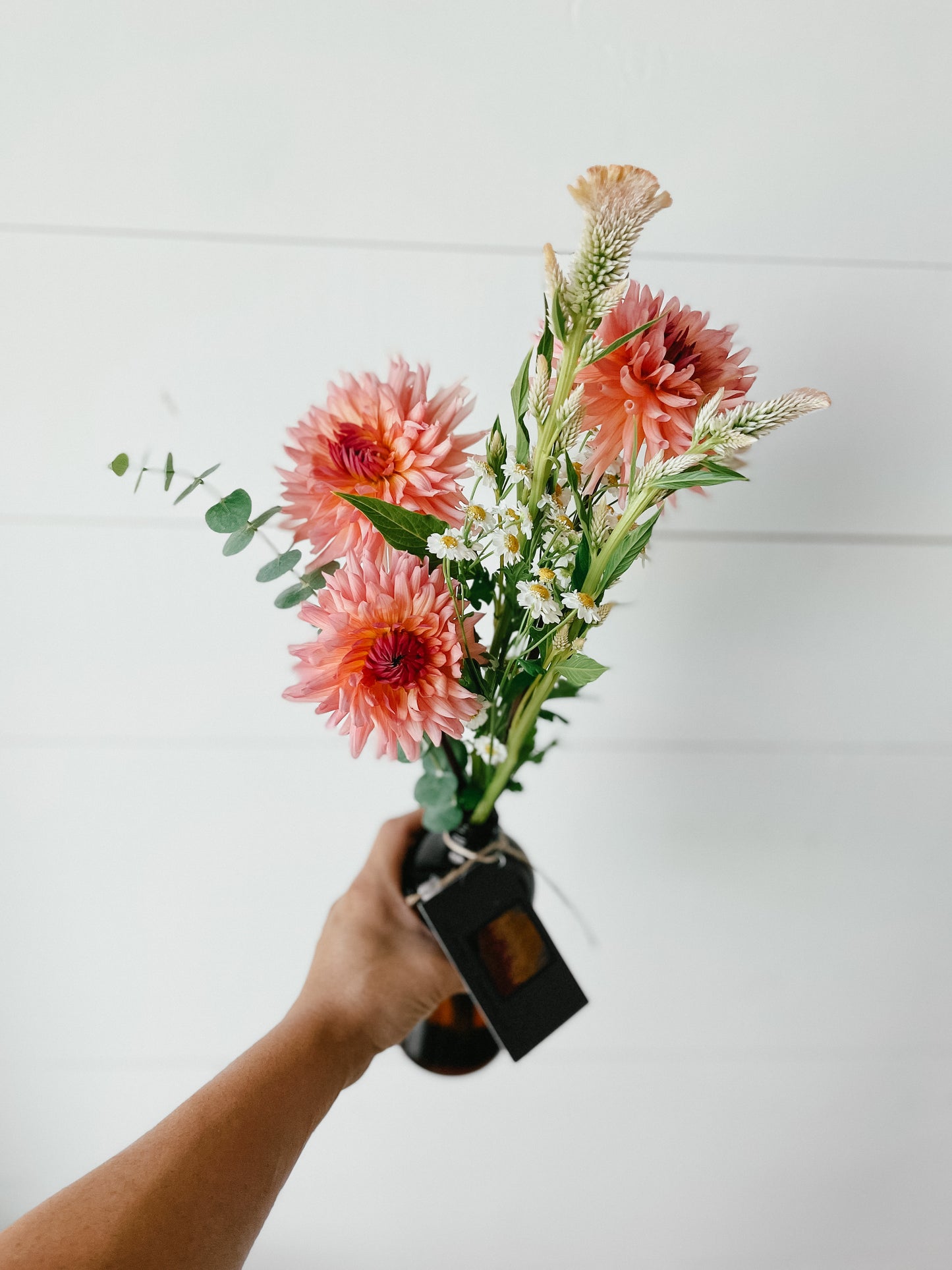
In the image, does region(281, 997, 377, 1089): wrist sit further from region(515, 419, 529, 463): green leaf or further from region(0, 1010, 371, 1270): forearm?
region(515, 419, 529, 463): green leaf

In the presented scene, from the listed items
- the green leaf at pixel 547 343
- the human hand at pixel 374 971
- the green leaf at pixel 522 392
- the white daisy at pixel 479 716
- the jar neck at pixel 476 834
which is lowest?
the human hand at pixel 374 971

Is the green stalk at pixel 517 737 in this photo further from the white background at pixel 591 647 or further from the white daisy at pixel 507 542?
the white background at pixel 591 647

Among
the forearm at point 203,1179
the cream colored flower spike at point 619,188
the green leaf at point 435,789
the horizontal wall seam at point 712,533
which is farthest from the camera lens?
the horizontal wall seam at point 712,533

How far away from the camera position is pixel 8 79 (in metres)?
0.62

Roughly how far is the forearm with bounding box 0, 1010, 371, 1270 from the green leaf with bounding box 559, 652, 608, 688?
1.29ft

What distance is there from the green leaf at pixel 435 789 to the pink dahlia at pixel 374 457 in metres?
0.21

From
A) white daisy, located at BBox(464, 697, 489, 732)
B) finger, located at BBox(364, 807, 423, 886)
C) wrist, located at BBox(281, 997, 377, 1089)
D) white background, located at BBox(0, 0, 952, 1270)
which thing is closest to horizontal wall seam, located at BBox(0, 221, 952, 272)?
white background, located at BBox(0, 0, 952, 1270)

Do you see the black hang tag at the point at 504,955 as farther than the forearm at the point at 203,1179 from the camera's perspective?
Yes

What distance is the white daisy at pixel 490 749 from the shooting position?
1.89 ft

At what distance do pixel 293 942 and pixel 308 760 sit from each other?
23 cm

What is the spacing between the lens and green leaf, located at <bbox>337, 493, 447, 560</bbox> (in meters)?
0.43

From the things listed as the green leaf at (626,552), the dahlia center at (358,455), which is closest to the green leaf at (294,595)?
the dahlia center at (358,455)

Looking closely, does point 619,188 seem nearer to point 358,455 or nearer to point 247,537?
point 358,455

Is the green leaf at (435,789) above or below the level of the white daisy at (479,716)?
below
